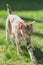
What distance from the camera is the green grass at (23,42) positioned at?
6379mm

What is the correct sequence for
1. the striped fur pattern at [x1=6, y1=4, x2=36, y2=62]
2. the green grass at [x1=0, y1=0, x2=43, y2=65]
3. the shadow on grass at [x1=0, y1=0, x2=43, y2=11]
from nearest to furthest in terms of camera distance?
the striped fur pattern at [x1=6, y1=4, x2=36, y2=62]
the green grass at [x1=0, y1=0, x2=43, y2=65]
the shadow on grass at [x1=0, y1=0, x2=43, y2=11]

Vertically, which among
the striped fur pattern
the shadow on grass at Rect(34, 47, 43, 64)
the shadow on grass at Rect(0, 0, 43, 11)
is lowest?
the shadow on grass at Rect(34, 47, 43, 64)

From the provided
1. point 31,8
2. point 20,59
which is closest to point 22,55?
point 20,59

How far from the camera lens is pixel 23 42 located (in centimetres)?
734

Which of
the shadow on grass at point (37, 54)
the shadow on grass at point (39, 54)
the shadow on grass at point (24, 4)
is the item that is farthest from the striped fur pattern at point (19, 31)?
the shadow on grass at point (24, 4)

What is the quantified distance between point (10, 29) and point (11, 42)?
39 centimetres

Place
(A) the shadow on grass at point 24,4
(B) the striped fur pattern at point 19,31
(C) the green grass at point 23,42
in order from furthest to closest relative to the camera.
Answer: (A) the shadow on grass at point 24,4
(C) the green grass at point 23,42
(B) the striped fur pattern at point 19,31

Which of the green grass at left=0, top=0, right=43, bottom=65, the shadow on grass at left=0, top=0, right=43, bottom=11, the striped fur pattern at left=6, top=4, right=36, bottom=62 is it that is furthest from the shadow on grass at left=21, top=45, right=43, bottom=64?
the shadow on grass at left=0, top=0, right=43, bottom=11

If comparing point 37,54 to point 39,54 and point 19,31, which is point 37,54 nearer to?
point 39,54

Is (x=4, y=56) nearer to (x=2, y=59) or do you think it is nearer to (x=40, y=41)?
(x=2, y=59)

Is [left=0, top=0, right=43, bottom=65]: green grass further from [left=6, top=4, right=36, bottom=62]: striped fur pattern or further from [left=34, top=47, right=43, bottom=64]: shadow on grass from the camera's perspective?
[left=6, top=4, right=36, bottom=62]: striped fur pattern

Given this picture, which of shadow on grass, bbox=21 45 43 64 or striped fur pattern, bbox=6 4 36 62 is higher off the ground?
striped fur pattern, bbox=6 4 36 62

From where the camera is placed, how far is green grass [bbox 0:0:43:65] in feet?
20.9

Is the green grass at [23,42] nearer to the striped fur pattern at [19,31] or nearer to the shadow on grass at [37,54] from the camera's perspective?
the shadow on grass at [37,54]
